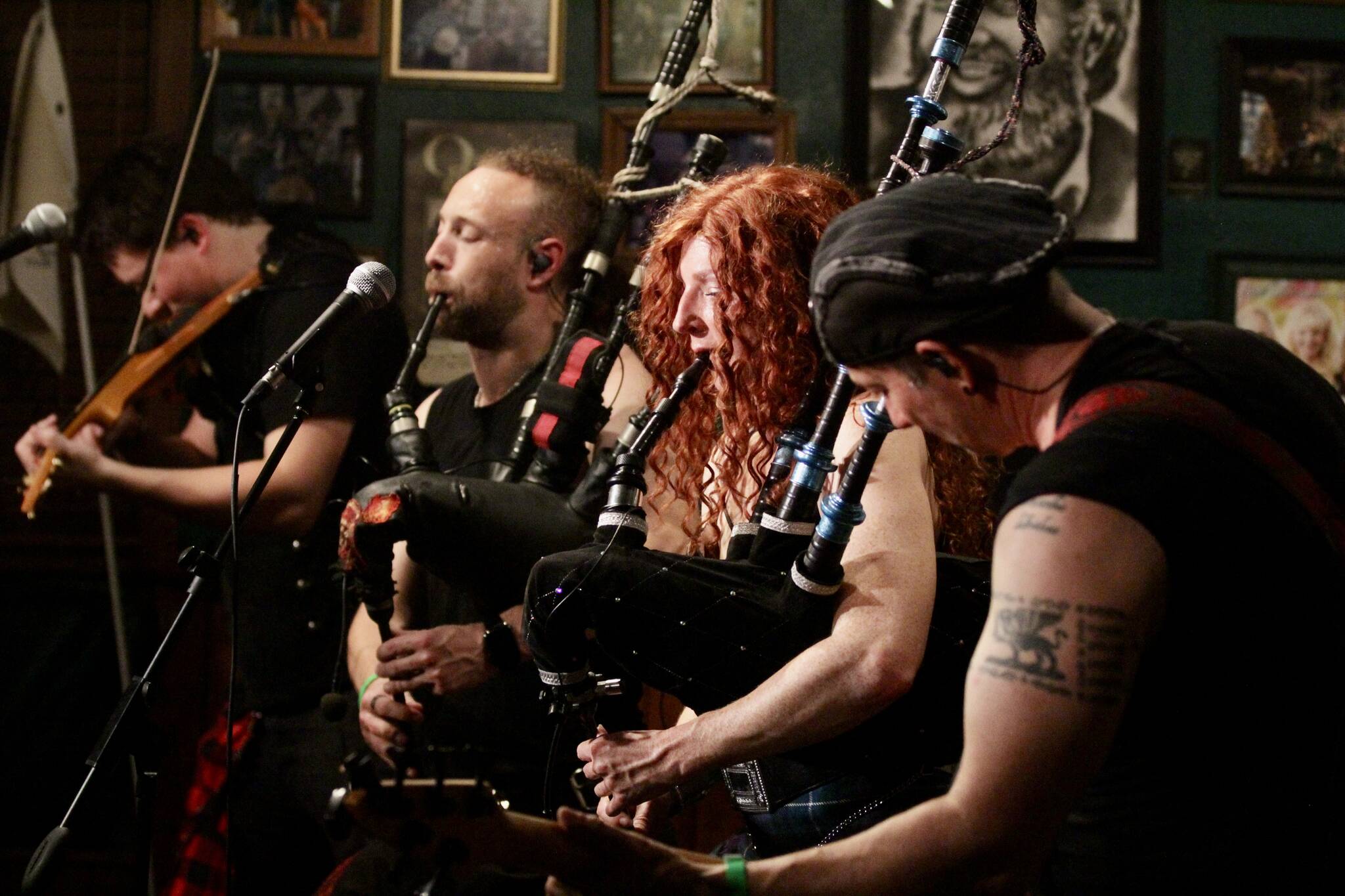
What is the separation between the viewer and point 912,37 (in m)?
3.80

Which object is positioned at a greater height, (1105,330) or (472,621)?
(1105,330)

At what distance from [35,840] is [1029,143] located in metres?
3.25

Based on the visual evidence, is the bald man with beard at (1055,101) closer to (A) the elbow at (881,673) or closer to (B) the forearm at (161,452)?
(B) the forearm at (161,452)

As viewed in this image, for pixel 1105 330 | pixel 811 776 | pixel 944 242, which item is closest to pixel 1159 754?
pixel 1105 330

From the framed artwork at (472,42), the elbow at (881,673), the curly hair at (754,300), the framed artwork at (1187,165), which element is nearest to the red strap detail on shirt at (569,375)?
the curly hair at (754,300)

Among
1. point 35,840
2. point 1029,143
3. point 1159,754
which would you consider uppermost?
point 1029,143

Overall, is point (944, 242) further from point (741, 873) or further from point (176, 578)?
point (176, 578)

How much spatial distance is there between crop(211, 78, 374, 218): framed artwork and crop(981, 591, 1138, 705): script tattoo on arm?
302 centimetres

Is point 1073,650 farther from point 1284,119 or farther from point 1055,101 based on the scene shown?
point 1284,119

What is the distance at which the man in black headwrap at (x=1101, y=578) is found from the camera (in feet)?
3.89

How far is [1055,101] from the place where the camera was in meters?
3.81

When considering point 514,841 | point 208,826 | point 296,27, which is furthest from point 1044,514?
point 296,27

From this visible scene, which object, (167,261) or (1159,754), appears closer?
(1159,754)

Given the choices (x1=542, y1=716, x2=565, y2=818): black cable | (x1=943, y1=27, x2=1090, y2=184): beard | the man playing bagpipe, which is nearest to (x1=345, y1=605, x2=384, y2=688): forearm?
the man playing bagpipe
